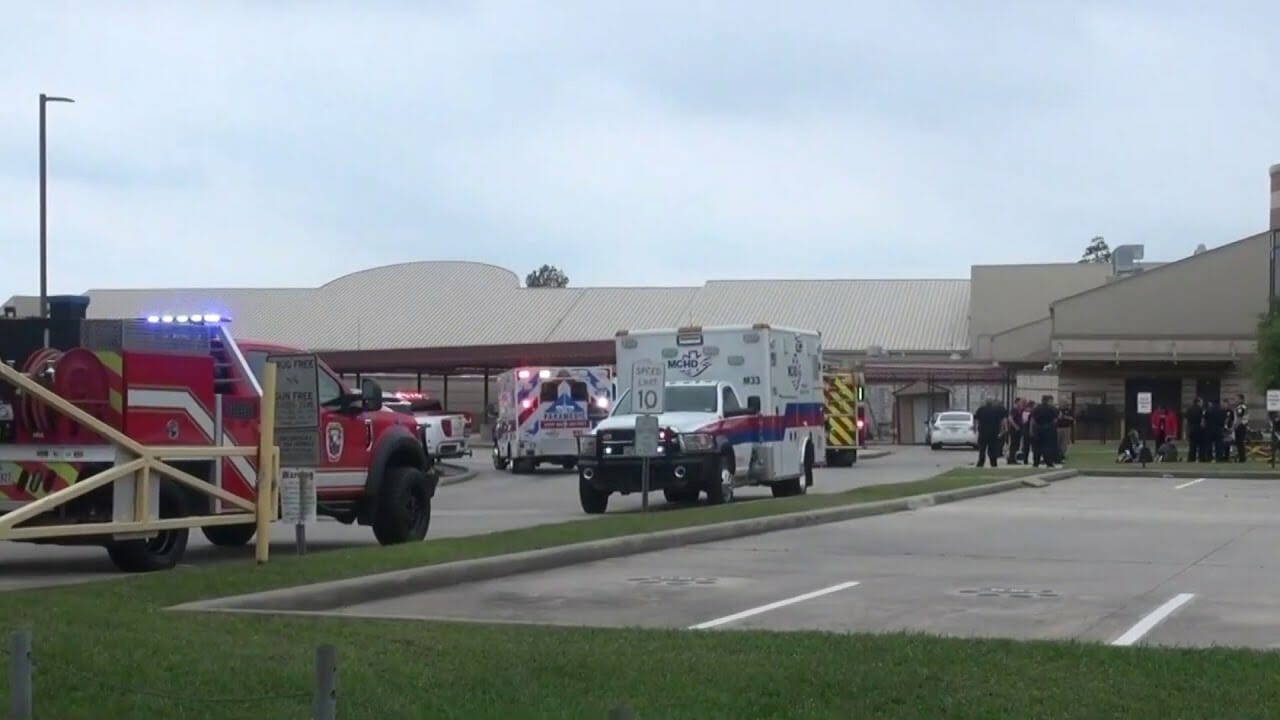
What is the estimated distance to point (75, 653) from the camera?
9359mm

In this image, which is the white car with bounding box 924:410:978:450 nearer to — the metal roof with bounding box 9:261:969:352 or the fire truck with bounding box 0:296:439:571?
the metal roof with bounding box 9:261:969:352

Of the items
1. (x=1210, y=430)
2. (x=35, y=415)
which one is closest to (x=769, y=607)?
(x=35, y=415)

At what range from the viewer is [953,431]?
5772 centimetres

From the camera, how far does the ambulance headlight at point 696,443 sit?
24.7 m

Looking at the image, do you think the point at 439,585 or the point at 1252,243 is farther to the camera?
the point at 1252,243

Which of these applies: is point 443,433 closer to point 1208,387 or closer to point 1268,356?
point 1268,356

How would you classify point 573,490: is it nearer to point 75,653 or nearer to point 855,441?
point 855,441

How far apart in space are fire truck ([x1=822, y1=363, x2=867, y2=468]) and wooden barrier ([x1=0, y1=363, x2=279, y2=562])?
97.5ft

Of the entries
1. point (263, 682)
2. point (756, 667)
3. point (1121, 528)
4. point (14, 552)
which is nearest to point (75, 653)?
point (263, 682)

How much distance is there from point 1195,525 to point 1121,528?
1.35 meters

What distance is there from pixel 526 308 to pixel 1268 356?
4257 cm

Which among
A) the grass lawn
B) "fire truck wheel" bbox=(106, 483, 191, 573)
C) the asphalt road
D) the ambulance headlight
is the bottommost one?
the asphalt road

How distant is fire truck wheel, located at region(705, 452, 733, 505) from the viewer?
2478 centimetres

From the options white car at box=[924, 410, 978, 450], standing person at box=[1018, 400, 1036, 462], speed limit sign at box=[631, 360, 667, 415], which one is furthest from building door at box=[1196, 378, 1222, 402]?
speed limit sign at box=[631, 360, 667, 415]
